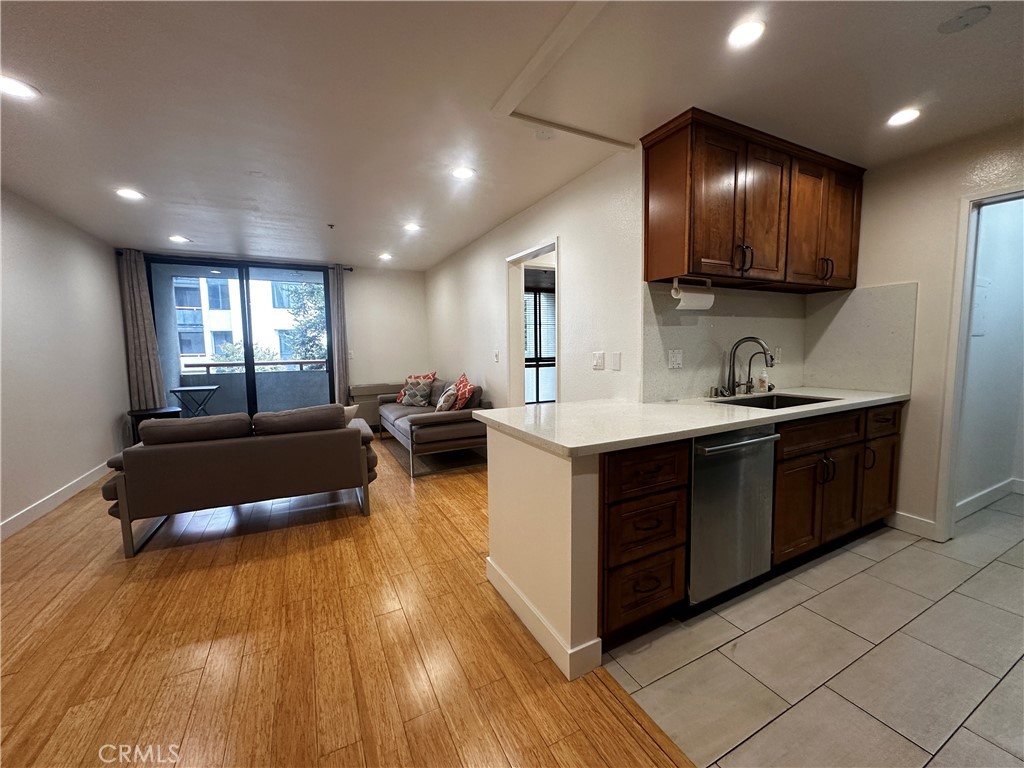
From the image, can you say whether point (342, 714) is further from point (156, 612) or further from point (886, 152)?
point (886, 152)

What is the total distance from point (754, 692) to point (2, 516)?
458 centimetres

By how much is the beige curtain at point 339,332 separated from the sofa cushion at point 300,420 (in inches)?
127

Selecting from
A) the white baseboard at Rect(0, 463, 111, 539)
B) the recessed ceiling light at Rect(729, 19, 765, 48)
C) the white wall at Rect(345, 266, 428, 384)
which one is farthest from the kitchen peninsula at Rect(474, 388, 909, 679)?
the white wall at Rect(345, 266, 428, 384)

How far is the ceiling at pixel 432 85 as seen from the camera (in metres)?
1.41

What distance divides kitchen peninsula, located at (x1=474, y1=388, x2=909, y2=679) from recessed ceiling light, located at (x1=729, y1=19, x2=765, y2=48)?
1.52 metres

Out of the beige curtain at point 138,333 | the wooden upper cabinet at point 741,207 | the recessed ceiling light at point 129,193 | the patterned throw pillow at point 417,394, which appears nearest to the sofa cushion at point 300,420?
the recessed ceiling light at point 129,193

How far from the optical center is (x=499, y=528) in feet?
6.64

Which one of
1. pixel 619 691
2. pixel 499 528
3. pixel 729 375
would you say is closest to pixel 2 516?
pixel 499 528

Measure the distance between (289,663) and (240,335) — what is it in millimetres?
5211

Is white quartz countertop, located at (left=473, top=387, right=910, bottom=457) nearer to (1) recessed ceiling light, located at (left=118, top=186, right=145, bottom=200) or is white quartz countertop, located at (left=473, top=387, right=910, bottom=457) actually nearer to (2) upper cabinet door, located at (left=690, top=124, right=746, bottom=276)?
(2) upper cabinet door, located at (left=690, top=124, right=746, bottom=276)

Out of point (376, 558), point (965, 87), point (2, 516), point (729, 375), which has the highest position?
point (965, 87)

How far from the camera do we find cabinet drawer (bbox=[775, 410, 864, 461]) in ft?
6.55

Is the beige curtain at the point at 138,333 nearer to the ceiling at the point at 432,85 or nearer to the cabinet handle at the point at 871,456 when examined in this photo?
the ceiling at the point at 432,85

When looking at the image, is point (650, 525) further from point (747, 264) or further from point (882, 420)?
point (882, 420)
